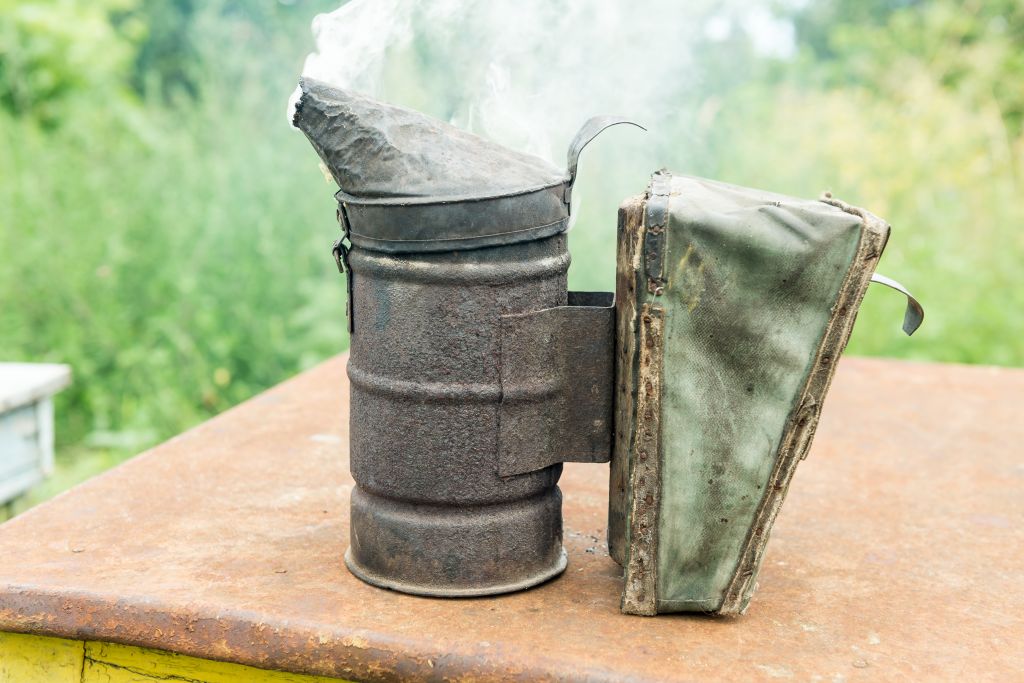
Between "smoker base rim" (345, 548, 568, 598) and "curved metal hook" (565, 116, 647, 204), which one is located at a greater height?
"curved metal hook" (565, 116, 647, 204)

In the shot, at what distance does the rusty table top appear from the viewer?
5.20 ft

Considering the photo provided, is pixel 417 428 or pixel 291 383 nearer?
pixel 417 428

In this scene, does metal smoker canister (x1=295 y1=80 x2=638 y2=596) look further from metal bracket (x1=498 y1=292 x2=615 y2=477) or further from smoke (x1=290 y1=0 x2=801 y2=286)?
smoke (x1=290 y1=0 x2=801 y2=286)

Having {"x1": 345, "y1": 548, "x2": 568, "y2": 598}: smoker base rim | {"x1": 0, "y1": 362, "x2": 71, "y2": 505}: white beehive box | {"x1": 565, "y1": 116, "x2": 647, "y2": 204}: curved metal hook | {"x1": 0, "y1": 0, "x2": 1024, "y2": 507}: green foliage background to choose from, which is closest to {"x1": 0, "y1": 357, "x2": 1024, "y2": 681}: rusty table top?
{"x1": 345, "y1": 548, "x2": 568, "y2": 598}: smoker base rim

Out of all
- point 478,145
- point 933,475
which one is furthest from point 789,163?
point 478,145

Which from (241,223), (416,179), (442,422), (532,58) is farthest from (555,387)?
(241,223)

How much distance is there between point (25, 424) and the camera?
2.91 metres

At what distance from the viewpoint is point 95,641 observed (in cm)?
174

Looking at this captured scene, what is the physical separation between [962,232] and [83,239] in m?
4.26


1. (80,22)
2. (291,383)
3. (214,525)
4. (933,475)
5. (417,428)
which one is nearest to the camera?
(417,428)

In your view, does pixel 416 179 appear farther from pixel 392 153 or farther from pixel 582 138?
pixel 582 138

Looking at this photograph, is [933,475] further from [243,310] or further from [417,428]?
[243,310]

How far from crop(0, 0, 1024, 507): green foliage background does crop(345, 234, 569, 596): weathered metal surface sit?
8.27 ft

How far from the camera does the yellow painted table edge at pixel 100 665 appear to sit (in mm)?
1707
